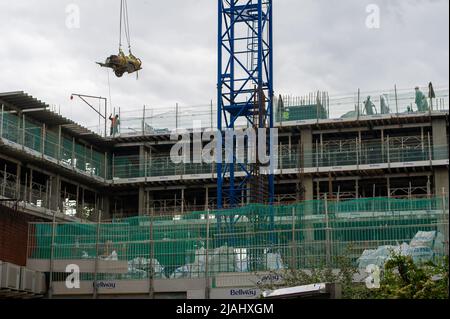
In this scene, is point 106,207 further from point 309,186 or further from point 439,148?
point 439,148

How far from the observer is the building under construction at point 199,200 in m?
34.2

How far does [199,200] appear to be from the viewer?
6169 cm

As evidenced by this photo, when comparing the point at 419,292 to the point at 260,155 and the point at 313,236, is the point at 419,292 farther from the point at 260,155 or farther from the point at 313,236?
the point at 260,155

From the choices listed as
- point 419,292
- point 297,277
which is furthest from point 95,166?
point 419,292

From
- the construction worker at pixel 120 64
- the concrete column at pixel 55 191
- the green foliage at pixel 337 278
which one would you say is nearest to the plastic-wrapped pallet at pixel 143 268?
the green foliage at pixel 337 278

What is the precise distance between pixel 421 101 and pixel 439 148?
351cm

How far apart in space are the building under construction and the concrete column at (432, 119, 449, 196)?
9 cm

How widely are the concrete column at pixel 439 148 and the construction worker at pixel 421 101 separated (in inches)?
42.5

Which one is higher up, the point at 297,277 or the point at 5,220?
the point at 5,220

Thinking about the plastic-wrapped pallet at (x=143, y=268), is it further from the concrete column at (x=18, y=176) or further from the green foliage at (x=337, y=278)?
the concrete column at (x=18, y=176)

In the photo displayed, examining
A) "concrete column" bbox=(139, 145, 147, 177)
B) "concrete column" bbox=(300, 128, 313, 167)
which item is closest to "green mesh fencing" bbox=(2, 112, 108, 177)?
"concrete column" bbox=(139, 145, 147, 177)

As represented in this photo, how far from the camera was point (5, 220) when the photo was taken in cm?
3691

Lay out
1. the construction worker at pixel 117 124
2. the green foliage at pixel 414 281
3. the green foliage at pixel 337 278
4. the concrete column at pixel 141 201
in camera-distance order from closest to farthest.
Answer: the green foliage at pixel 414 281, the green foliage at pixel 337 278, the concrete column at pixel 141 201, the construction worker at pixel 117 124
